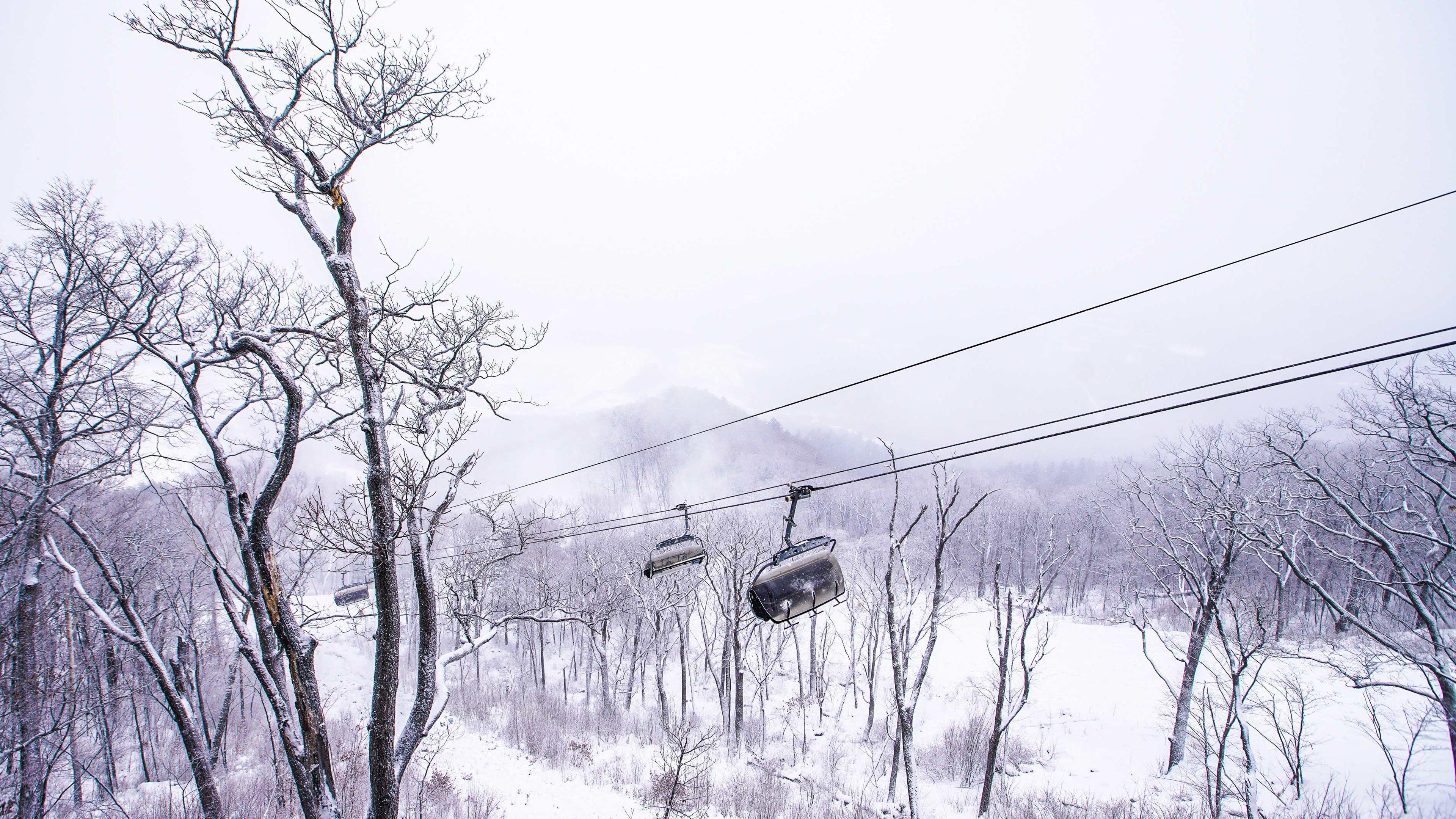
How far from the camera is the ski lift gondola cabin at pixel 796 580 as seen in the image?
22.1ft

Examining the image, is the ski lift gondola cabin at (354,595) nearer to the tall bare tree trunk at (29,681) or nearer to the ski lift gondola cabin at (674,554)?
the tall bare tree trunk at (29,681)

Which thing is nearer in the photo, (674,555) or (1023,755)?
(674,555)

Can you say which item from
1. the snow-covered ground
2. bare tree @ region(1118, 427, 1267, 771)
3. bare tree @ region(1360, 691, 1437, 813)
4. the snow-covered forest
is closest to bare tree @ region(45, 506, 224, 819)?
the snow-covered forest

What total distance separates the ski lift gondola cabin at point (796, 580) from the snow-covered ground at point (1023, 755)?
9863mm

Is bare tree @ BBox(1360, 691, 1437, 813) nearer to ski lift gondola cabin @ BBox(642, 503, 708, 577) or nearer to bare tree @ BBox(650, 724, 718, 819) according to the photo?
bare tree @ BBox(650, 724, 718, 819)

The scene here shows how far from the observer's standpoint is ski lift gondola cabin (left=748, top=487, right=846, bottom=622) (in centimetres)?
675

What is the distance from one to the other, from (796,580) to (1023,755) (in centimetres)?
1758

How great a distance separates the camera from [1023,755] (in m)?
17.9

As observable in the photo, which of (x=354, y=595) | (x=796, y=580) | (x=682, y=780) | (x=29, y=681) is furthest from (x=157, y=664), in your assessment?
(x=682, y=780)

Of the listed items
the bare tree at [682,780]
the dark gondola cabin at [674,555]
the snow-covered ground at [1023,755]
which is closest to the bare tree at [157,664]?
the snow-covered ground at [1023,755]

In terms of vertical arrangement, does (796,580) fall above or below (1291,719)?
above

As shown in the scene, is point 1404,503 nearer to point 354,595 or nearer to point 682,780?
point 682,780

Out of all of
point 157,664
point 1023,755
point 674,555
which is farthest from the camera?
point 1023,755

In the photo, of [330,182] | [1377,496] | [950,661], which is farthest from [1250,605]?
[330,182]
